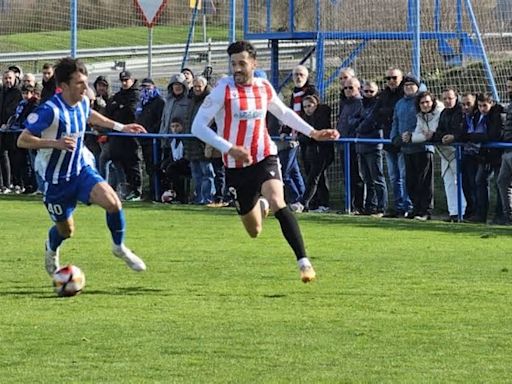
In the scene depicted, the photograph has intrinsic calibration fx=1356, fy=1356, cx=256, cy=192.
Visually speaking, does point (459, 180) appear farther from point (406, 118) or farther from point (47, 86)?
point (47, 86)

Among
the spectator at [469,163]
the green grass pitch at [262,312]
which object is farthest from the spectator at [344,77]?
the green grass pitch at [262,312]

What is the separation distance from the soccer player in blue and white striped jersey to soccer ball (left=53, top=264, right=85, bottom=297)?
29.2 inches

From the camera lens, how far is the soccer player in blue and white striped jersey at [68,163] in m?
11.2

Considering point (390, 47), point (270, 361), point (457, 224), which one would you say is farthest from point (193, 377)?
point (390, 47)

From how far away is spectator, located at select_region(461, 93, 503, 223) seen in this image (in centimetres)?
1781

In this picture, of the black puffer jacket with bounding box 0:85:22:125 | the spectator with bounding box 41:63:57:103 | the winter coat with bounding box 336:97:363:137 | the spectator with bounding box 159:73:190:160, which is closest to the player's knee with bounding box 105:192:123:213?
the winter coat with bounding box 336:97:363:137

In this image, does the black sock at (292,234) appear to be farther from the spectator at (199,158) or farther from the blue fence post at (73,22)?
the blue fence post at (73,22)

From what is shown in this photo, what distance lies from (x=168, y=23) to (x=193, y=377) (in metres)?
21.5

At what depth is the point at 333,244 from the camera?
15.1 meters

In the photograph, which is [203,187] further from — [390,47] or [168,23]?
[168,23]

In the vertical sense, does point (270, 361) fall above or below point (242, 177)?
below

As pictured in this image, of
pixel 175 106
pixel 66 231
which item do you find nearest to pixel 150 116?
pixel 175 106

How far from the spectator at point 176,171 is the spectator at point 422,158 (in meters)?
4.20

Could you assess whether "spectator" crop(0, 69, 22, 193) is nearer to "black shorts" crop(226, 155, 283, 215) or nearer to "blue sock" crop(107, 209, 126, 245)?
"black shorts" crop(226, 155, 283, 215)
